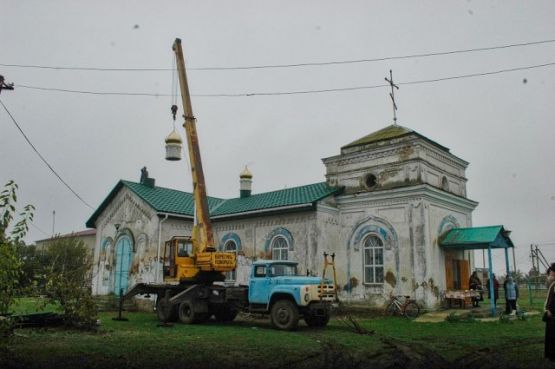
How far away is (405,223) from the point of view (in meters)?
18.1

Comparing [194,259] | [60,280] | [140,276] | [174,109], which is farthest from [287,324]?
[140,276]

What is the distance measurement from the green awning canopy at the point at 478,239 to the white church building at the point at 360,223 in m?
0.44

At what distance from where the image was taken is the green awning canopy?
16.8 m

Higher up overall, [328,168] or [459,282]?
[328,168]

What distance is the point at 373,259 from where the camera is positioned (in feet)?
62.0

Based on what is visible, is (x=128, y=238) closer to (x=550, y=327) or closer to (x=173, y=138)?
(x=173, y=138)

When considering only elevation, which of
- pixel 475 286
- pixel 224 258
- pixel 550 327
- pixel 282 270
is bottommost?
pixel 550 327

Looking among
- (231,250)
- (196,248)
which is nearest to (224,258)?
(196,248)

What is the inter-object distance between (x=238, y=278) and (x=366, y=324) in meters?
8.78

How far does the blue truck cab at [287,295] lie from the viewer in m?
13.3

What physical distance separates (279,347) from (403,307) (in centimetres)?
835

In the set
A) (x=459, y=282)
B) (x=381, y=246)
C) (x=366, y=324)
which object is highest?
(x=381, y=246)

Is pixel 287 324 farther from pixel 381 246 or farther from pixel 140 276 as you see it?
pixel 140 276

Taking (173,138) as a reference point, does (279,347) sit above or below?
below
